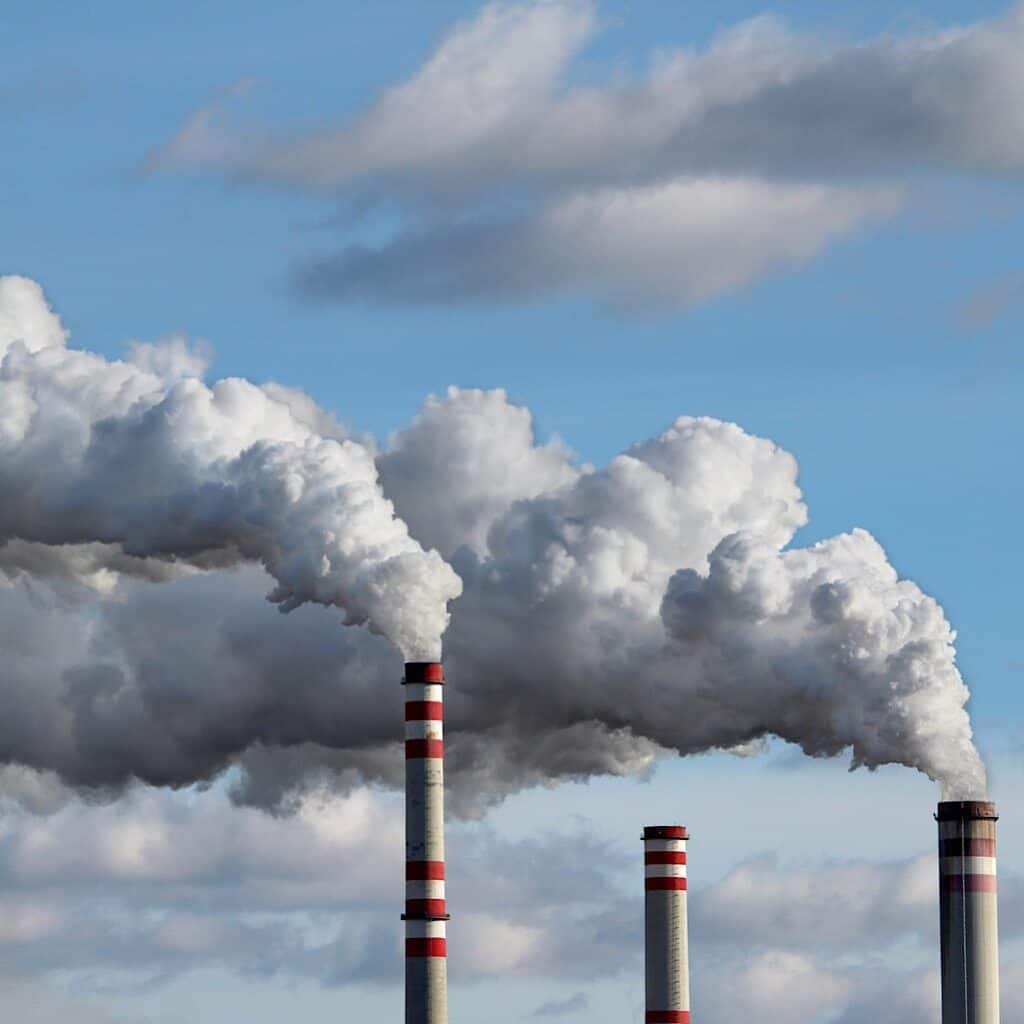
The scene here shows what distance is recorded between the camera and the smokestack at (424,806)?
68125 mm

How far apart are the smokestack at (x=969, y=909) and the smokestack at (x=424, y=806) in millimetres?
11761

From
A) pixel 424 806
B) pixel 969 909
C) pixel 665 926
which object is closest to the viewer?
pixel 969 909

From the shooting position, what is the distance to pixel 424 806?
6812cm

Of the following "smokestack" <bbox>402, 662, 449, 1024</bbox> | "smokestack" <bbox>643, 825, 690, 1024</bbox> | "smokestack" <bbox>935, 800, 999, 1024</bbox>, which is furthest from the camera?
"smokestack" <bbox>643, 825, 690, 1024</bbox>

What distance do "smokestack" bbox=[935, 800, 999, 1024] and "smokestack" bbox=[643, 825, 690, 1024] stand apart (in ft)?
41.8

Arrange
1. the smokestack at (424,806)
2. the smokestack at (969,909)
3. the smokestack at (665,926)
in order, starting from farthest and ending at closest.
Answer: the smokestack at (665,926) → the smokestack at (424,806) → the smokestack at (969,909)

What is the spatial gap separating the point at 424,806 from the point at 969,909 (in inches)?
507

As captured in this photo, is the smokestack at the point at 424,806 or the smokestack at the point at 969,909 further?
the smokestack at the point at 424,806

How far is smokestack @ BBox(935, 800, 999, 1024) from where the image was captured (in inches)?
2643

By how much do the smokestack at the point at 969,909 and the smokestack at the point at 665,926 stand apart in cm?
1273

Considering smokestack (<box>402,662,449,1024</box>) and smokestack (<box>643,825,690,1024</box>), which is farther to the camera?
smokestack (<box>643,825,690,1024</box>)

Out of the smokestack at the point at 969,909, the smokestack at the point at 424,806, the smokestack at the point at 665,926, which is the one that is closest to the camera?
the smokestack at the point at 969,909

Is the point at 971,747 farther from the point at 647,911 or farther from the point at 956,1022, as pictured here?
the point at 647,911

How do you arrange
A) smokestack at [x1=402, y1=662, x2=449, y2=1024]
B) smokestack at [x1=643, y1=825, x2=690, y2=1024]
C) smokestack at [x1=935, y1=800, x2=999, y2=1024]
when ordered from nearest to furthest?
smokestack at [x1=935, y1=800, x2=999, y2=1024], smokestack at [x1=402, y1=662, x2=449, y2=1024], smokestack at [x1=643, y1=825, x2=690, y2=1024]
